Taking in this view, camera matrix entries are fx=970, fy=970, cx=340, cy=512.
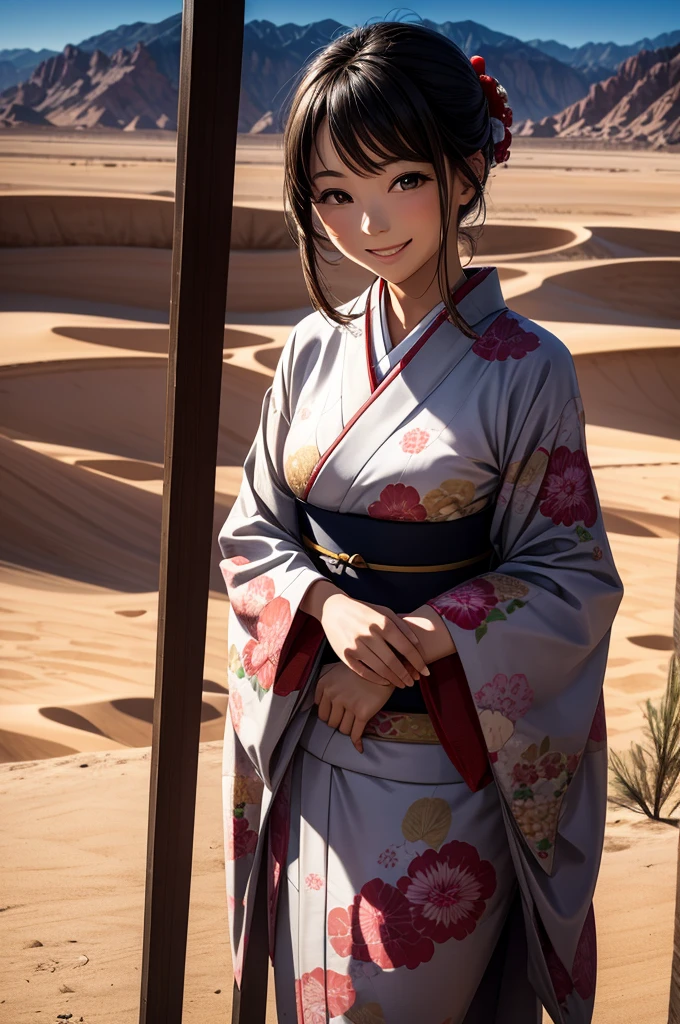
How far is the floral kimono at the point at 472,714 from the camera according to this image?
0.85 m

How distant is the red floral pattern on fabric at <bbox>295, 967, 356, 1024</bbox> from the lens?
2.84 ft

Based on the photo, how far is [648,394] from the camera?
8.24 meters

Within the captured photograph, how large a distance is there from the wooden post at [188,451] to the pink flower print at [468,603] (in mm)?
221

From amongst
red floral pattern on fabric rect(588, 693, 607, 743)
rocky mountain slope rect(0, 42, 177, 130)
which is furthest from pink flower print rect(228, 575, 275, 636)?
rocky mountain slope rect(0, 42, 177, 130)

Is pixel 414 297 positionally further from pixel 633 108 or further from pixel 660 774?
pixel 633 108

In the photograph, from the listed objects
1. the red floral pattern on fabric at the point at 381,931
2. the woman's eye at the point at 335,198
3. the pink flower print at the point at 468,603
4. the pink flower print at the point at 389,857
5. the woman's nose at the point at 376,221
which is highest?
the woman's eye at the point at 335,198

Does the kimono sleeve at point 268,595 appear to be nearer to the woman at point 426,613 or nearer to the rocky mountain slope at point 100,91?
the woman at point 426,613

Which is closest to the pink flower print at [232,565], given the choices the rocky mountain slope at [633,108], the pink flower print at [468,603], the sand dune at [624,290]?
the pink flower print at [468,603]

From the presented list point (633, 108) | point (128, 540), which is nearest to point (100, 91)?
point (633, 108)

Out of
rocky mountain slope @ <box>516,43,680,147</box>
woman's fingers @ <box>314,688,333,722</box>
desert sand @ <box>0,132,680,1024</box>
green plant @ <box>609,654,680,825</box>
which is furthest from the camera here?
rocky mountain slope @ <box>516,43,680,147</box>

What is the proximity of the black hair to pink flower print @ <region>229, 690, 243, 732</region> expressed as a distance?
0.42 meters

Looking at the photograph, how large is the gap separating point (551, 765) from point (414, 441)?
1.05 feet

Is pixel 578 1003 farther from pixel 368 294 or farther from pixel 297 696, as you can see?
pixel 368 294

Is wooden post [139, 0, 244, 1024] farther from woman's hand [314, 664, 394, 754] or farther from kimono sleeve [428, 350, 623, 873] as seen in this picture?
kimono sleeve [428, 350, 623, 873]
